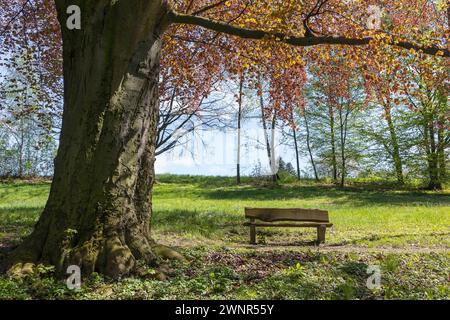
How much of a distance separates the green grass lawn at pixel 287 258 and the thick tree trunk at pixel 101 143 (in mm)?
476

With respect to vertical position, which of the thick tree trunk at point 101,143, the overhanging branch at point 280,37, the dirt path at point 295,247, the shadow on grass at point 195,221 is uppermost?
the overhanging branch at point 280,37

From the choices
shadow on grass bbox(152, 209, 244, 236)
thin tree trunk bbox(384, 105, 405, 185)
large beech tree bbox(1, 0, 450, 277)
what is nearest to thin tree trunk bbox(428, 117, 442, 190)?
thin tree trunk bbox(384, 105, 405, 185)

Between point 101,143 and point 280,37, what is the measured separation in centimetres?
419

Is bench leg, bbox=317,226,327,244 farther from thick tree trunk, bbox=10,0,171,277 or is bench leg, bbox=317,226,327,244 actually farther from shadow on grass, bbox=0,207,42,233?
shadow on grass, bbox=0,207,42,233

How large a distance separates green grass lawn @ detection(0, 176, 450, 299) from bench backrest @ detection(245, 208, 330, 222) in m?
0.63

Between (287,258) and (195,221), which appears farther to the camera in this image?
(195,221)

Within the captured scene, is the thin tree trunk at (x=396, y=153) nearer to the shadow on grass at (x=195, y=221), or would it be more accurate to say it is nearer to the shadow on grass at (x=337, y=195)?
the shadow on grass at (x=337, y=195)

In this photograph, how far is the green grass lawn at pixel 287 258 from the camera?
5.50m

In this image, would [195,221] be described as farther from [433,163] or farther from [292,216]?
[433,163]

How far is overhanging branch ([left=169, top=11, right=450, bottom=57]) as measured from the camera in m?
7.53

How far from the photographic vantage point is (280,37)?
828cm

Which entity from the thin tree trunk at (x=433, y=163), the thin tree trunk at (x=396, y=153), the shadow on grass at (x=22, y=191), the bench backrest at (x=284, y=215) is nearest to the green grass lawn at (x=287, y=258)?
the bench backrest at (x=284, y=215)

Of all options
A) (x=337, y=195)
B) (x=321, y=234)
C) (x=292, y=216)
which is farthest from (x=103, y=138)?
(x=337, y=195)

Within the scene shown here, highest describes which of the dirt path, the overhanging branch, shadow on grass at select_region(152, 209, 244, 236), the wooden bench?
the overhanging branch
